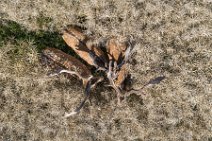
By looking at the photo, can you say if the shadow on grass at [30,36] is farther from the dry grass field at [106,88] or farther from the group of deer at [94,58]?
the group of deer at [94,58]

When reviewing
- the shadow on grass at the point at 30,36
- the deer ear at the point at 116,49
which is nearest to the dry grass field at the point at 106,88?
the shadow on grass at the point at 30,36

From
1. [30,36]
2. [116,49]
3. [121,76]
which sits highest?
[116,49]

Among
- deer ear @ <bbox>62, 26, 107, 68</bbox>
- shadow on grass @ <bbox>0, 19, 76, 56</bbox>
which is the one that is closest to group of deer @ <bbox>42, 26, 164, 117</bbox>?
deer ear @ <bbox>62, 26, 107, 68</bbox>

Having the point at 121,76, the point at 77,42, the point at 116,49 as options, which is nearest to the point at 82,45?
the point at 77,42

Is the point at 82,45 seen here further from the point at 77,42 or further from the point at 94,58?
the point at 94,58

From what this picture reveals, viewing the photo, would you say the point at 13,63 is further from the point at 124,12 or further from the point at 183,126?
the point at 183,126

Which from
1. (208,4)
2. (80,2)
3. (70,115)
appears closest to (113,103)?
(70,115)
